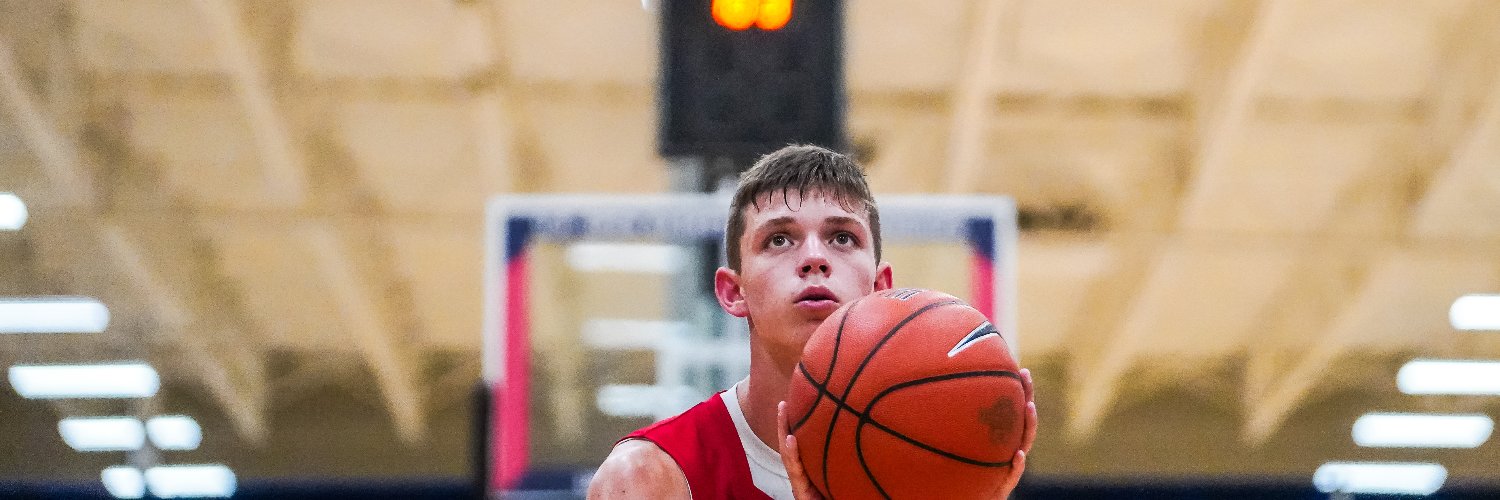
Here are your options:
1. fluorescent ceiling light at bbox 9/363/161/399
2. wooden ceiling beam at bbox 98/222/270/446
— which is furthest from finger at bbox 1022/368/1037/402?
fluorescent ceiling light at bbox 9/363/161/399

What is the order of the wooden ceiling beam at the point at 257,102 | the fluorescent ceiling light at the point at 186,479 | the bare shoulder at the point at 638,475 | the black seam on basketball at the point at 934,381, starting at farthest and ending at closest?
the fluorescent ceiling light at the point at 186,479 < the wooden ceiling beam at the point at 257,102 < the bare shoulder at the point at 638,475 < the black seam on basketball at the point at 934,381

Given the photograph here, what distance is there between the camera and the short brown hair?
267cm

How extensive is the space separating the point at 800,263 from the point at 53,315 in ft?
40.0

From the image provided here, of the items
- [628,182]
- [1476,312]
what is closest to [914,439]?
[628,182]

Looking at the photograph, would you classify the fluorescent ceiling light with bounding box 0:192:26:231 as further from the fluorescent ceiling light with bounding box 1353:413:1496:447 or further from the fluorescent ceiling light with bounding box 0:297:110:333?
the fluorescent ceiling light with bounding box 1353:413:1496:447

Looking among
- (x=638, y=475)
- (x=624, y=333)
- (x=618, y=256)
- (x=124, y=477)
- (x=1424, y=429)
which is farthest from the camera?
(x=1424, y=429)

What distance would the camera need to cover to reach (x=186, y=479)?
587 inches

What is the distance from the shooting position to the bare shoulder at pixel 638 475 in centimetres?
254

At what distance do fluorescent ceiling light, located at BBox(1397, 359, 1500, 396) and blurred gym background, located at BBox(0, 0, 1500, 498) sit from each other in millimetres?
39

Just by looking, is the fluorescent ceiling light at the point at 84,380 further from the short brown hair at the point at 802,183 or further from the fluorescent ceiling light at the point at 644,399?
the short brown hair at the point at 802,183

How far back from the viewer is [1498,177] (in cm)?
1070

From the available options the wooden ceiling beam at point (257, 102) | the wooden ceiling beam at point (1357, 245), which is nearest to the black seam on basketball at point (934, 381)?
the wooden ceiling beam at point (257, 102)

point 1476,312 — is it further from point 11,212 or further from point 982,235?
point 11,212

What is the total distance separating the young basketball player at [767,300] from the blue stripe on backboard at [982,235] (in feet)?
5.70
